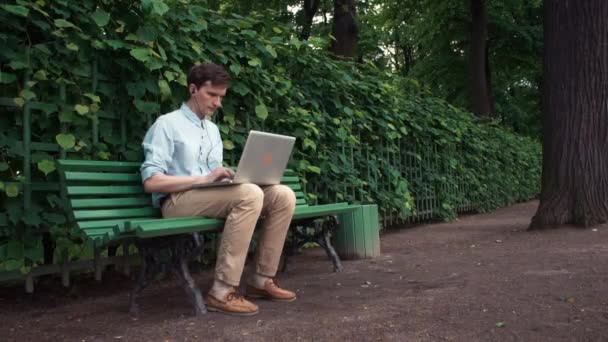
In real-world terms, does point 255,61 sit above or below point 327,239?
above

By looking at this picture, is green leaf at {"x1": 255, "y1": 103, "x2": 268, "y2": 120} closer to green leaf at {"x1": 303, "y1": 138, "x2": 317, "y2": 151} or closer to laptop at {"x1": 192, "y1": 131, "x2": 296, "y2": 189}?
green leaf at {"x1": 303, "y1": 138, "x2": 317, "y2": 151}

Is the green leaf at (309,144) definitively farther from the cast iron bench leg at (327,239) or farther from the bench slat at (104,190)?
the bench slat at (104,190)

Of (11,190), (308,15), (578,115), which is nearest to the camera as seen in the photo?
(11,190)

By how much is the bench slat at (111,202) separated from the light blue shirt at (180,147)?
0.33 ft

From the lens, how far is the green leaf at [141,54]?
13.5 feet

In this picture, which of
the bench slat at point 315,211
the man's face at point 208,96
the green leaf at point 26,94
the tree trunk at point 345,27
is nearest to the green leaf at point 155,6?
the man's face at point 208,96

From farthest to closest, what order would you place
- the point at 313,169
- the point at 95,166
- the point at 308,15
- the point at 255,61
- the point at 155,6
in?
the point at 308,15
the point at 313,169
the point at 255,61
the point at 155,6
the point at 95,166

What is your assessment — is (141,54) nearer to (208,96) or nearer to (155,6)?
(155,6)

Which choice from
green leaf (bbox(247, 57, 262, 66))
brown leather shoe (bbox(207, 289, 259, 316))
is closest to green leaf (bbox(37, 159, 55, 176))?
brown leather shoe (bbox(207, 289, 259, 316))

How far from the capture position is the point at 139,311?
3.85 metres

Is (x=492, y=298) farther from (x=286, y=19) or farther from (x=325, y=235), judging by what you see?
(x=286, y=19)

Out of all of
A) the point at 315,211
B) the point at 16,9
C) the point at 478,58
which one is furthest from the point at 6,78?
the point at 478,58

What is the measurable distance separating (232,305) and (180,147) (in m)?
1.06

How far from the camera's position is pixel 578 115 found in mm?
7633
